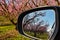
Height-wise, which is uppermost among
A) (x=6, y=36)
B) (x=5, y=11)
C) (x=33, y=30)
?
(x=5, y=11)

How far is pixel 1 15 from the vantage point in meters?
3.24

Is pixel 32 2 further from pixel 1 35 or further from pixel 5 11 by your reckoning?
pixel 1 35

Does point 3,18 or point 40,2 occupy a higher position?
point 40,2

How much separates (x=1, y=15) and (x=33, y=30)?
272 cm

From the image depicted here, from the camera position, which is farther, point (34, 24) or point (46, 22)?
point (34, 24)

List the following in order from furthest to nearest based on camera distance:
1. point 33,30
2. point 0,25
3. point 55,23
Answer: point 0,25, point 33,30, point 55,23

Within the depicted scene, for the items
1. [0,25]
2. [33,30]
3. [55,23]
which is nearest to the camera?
[55,23]

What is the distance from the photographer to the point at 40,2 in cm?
328

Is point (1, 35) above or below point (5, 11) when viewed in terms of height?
below

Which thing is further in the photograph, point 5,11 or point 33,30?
point 5,11

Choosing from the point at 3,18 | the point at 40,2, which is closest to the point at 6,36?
the point at 3,18

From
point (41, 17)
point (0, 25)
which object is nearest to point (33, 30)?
point (41, 17)

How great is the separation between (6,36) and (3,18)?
12.1 inches

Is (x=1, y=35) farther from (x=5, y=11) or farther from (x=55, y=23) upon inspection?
(x=55, y=23)
